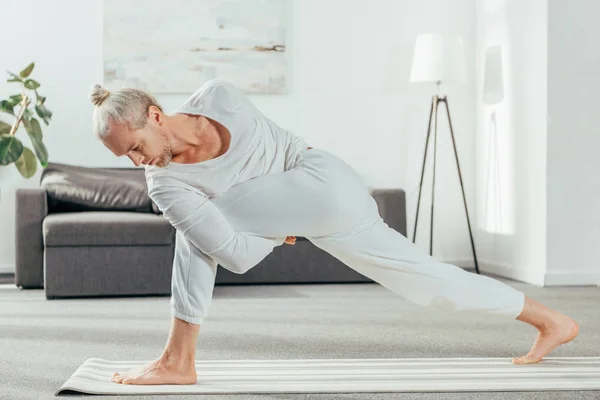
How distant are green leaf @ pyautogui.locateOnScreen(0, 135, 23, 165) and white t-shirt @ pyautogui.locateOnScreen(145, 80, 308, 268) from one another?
9.63 feet

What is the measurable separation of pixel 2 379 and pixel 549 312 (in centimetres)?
166

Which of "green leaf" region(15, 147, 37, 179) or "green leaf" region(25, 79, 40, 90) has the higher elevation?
"green leaf" region(25, 79, 40, 90)

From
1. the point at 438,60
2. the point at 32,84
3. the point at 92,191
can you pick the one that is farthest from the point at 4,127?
the point at 438,60

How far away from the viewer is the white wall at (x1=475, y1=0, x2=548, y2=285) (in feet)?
17.0

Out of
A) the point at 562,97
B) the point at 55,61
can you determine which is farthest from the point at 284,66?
the point at 562,97

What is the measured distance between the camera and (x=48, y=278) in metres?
4.73

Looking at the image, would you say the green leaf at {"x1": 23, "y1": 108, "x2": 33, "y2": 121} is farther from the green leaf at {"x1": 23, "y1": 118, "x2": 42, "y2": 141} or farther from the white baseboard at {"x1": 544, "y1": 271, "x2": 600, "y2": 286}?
the white baseboard at {"x1": 544, "y1": 271, "x2": 600, "y2": 286}

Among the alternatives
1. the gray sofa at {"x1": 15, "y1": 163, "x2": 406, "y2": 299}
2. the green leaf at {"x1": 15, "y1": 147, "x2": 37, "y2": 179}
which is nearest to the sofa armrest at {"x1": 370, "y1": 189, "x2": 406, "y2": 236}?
the gray sofa at {"x1": 15, "y1": 163, "x2": 406, "y2": 299}

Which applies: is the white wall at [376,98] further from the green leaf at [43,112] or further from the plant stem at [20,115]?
the plant stem at [20,115]

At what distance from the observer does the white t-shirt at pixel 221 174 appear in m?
2.39

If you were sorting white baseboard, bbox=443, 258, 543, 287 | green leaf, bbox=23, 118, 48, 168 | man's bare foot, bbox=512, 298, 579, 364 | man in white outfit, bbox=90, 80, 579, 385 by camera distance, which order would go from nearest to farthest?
man in white outfit, bbox=90, 80, 579, 385 → man's bare foot, bbox=512, 298, 579, 364 → white baseboard, bbox=443, 258, 543, 287 → green leaf, bbox=23, 118, 48, 168

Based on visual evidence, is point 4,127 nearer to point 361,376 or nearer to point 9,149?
point 9,149

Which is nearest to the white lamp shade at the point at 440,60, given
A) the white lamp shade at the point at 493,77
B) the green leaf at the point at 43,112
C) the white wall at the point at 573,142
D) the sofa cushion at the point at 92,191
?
the white lamp shade at the point at 493,77

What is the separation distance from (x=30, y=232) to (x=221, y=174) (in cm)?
290
